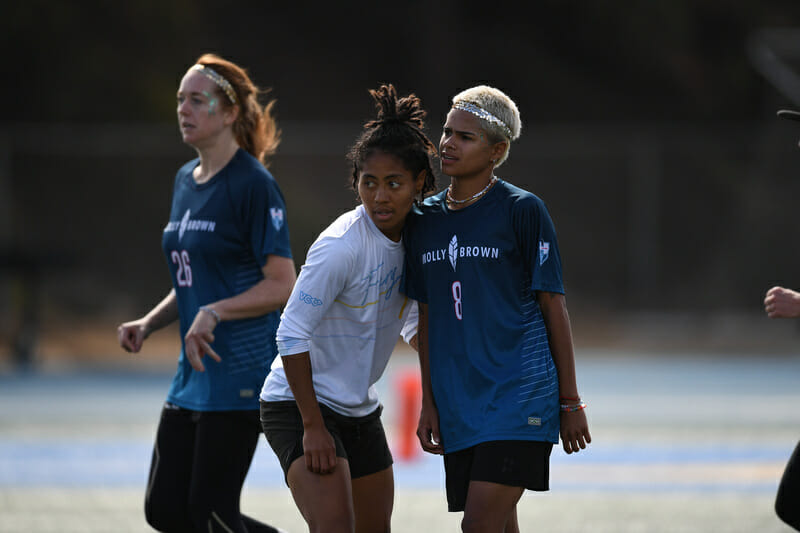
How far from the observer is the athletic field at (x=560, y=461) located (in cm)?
756

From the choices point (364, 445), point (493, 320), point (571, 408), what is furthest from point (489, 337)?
point (364, 445)

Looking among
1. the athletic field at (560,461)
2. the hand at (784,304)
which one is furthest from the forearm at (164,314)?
the hand at (784,304)

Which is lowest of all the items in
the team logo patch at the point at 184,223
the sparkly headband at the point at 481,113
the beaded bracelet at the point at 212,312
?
the beaded bracelet at the point at 212,312

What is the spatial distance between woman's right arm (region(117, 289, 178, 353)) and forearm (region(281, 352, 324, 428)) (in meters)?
1.29

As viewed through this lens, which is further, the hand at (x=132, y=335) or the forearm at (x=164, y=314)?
the forearm at (x=164, y=314)

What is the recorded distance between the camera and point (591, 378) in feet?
57.8

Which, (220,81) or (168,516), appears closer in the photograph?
(168,516)

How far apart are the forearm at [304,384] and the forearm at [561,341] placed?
91cm

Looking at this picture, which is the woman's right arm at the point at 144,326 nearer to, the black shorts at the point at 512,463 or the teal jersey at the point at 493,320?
the teal jersey at the point at 493,320

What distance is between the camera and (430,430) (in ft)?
14.8

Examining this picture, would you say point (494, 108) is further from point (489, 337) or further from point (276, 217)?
point (276, 217)

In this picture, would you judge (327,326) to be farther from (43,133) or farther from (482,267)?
(43,133)

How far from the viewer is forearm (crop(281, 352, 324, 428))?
415 centimetres

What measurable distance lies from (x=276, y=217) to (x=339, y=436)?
1142 mm
